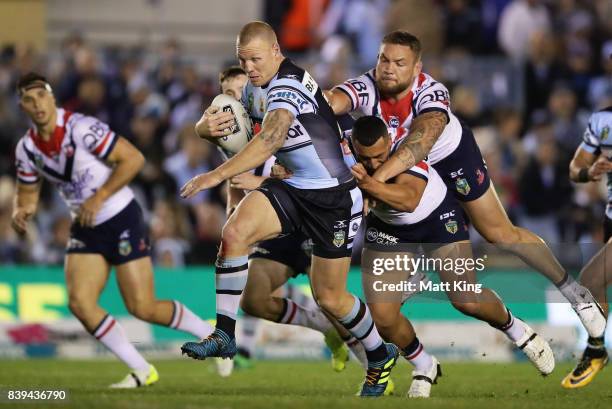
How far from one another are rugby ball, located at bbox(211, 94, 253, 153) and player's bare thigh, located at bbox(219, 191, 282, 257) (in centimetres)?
54

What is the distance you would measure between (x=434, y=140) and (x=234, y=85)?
221cm

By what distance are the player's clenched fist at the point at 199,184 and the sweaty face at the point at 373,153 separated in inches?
62.4

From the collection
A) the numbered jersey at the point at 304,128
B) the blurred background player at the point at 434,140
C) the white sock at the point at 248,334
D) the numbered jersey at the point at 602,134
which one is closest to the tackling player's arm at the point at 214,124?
the numbered jersey at the point at 304,128

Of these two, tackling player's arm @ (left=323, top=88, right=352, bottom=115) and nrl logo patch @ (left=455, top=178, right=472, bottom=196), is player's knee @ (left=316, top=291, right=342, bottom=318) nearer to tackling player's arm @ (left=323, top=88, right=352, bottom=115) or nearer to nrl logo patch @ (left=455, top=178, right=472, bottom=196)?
tackling player's arm @ (left=323, top=88, right=352, bottom=115)

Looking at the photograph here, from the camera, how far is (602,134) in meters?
12.2

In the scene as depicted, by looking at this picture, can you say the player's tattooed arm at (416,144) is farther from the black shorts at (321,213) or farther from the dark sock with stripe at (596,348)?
the dark sock with stripe at (596,348)

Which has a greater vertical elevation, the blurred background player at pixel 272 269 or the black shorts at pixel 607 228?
the black shorts at pixel 607 228

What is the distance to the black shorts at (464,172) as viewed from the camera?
12.2 m

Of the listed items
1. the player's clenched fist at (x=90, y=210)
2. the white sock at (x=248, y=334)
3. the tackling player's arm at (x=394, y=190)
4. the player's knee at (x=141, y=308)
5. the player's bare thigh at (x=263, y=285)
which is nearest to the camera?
the tackling player's arm at (x=394, y=190)

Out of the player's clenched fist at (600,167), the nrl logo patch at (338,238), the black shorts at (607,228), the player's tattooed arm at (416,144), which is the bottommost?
the black shorts at (607,228)

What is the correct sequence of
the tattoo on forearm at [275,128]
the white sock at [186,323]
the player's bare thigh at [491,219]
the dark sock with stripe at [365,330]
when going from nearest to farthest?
the tattoo on forearm at [275,128] < the dark sock with stripe at [365,330] < the player's bare thigh at [491,219] < the white sock at [186,323]

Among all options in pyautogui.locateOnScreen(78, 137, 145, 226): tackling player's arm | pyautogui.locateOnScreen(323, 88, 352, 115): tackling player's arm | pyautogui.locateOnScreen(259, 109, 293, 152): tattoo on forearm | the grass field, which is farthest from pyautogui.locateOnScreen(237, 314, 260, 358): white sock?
pyautogui.locateOnScreen(259, 109, 293, 152): tattoo on forearm

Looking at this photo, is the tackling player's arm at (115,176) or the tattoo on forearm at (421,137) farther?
the tackling player's arm at (115,176)

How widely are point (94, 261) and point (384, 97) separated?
3.40 metres
